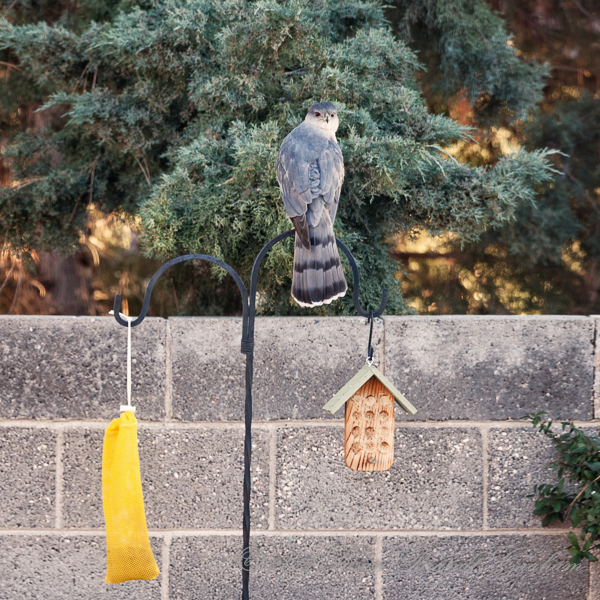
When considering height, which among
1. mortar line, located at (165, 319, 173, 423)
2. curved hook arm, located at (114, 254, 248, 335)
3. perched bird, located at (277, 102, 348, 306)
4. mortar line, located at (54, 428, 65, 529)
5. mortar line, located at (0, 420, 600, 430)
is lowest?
mortar line, located at (54, 428, 65, 529)

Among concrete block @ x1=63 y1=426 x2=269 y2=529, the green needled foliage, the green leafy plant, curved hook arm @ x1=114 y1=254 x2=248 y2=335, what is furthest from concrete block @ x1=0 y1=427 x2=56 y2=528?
the green leafy plant

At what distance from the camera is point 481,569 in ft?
6.39

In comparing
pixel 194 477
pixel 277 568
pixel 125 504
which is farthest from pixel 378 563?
pixel 125 504

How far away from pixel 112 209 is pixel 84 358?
112 centimetres

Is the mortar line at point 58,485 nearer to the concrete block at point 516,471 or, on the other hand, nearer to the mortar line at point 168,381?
the mortar line at point 168,381

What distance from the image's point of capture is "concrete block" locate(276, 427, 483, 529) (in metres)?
1.91

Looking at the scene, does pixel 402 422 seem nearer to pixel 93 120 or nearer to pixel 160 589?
pixel 160 589

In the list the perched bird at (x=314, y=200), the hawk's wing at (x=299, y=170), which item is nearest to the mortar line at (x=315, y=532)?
the perched bird at (x=314, y=200)

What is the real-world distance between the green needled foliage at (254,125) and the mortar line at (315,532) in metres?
0.81

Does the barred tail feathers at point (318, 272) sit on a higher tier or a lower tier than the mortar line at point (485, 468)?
higher

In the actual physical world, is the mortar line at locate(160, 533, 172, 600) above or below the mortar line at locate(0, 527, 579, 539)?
below

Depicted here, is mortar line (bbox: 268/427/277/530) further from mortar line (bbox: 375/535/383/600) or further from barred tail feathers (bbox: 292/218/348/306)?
barred tail feathers (bbox: 292/218/348/306)

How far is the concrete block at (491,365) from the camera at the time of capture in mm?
1928

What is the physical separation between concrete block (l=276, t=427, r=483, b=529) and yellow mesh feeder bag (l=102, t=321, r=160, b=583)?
0.55 meters
